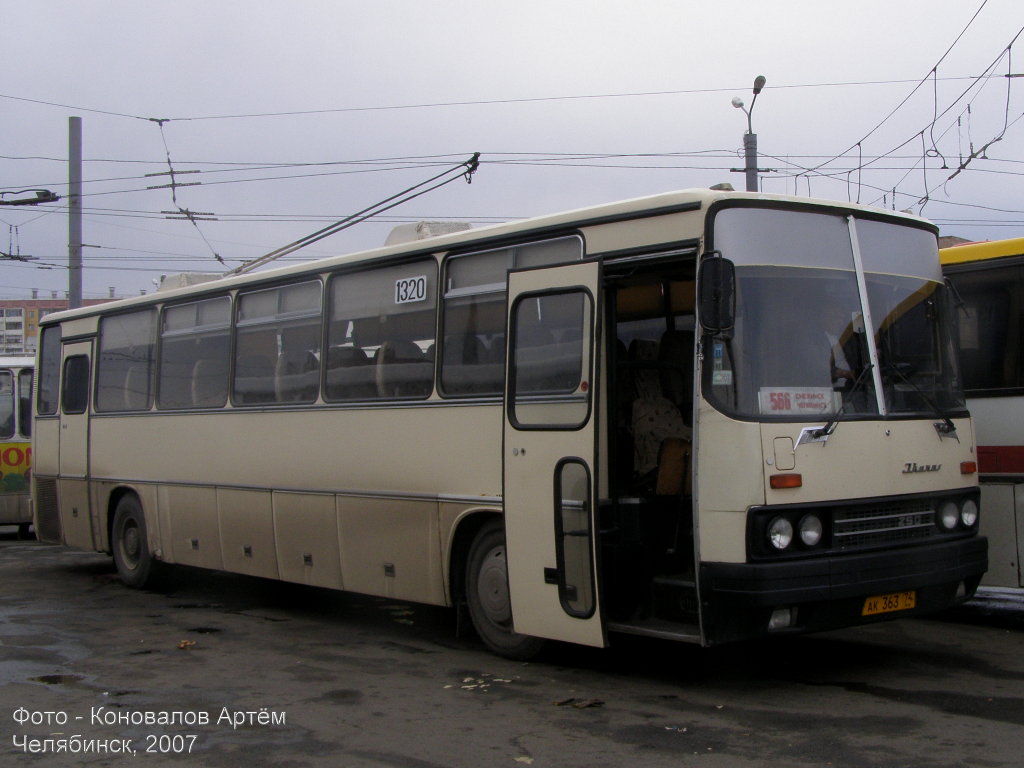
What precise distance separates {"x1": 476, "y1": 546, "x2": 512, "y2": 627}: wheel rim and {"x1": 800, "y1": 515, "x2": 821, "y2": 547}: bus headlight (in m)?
2.29

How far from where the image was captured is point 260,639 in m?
10.0

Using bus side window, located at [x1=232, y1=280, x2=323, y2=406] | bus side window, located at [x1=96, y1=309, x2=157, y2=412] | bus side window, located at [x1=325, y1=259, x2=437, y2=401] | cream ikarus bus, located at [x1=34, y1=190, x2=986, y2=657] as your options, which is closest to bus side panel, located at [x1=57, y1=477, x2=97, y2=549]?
bus side window, located at [x1=96, y1=309, x2=157, y2=412]

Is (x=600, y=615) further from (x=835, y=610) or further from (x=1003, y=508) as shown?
(x=1003, y=508)

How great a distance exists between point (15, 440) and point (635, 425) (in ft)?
49.2

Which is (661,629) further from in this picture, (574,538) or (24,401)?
(24,401)

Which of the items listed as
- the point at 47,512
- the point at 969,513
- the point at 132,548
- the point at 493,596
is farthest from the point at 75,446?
the point at 969,513

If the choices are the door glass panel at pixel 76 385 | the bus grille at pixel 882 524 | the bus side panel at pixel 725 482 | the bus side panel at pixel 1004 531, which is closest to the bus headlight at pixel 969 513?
the bus grille at pixel 882 524

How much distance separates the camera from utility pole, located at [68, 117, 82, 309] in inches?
887

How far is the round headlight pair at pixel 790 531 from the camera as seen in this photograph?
689 cm

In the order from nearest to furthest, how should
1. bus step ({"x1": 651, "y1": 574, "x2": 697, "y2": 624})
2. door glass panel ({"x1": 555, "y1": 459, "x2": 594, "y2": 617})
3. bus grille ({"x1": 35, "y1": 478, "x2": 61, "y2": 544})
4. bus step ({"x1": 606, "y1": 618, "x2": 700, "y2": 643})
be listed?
bus step ({"x1": 606, "y1": 618, "x2": 700, "y2": 643}), bus step ({"x1": 651, "y1": 574, "x2": 697, "y2": 624}), door glass panel ({"x1": 555, "y1": 459, "x2": 594, "y2": 617}), bus grille ({"x1": 35, "y1": 478, "x2": 61, "y2": 544})

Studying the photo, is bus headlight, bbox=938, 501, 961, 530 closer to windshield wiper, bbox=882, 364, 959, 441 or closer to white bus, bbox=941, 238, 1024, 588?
windshield wiper, bbox=882, 364, 959, 441

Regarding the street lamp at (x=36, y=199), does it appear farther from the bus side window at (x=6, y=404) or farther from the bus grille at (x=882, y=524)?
the bus grille at (x=882, y=524)

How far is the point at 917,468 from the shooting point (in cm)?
754

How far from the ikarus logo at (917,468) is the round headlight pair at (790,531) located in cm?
83
